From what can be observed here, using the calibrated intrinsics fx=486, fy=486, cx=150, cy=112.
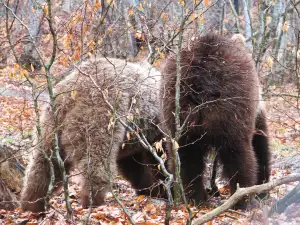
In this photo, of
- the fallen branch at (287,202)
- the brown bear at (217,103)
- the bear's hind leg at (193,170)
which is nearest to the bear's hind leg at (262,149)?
the brown bear at (217,103)

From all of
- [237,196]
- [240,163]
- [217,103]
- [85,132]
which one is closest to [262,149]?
[240,163]

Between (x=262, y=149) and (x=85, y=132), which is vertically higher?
(x=85, y=132)

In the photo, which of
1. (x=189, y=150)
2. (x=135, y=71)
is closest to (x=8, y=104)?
(x=135, y=71)

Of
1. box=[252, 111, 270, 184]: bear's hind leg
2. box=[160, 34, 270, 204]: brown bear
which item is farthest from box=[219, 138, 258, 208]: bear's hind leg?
box=[252, 111, 270, 184]: bear's hind leg

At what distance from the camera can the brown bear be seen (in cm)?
573

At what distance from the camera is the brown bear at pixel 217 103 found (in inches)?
226

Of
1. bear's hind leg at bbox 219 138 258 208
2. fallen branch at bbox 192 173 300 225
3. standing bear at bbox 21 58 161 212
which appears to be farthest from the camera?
bear's hind leg at bbox 219 138 258 208

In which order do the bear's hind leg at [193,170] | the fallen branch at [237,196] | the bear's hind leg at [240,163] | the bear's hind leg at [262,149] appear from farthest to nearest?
the bear's hind leg at [262,149], the bear's hind leg at [193,170], the bear's hind leg at [240,163], the fallen branch at [237,196]

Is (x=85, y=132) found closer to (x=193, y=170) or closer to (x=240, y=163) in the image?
(x=193, y=170)

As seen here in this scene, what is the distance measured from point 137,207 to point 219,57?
7.53 ft

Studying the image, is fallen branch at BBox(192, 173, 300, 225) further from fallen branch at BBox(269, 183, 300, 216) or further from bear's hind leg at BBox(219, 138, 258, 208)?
bear's hind leg at BBox(219, 138, 258, 208)

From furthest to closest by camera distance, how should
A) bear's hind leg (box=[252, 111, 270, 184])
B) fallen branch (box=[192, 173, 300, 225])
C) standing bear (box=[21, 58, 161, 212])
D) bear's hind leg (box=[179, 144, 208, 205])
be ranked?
bear's hind leg (box=[252, 111, 270, 184]), bear's hind leg (box=[179, 144, 208, 205]), standing bear (box=[21, 58, 161, 212]), fallen branch (box=[192, 173, 300, 225])

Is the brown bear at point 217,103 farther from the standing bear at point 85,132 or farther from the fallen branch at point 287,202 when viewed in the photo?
the fallen branch at point 287,202

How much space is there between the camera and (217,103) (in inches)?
224
